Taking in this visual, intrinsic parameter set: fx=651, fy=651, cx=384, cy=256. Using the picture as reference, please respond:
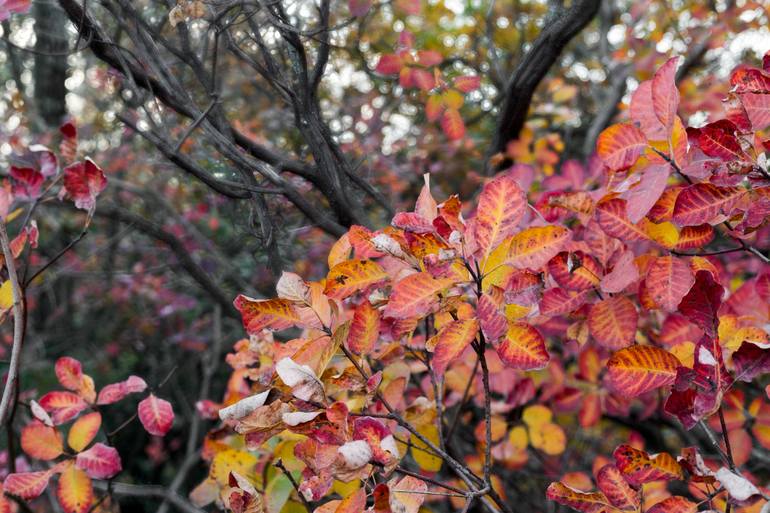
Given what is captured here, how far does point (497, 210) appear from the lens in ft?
2.52

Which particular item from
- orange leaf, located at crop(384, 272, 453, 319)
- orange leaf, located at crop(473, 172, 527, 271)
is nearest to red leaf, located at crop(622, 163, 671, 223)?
orange leaf, located at crop(473, 172, 527, 271)

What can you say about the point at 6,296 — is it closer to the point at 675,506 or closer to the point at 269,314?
the point at 269,314

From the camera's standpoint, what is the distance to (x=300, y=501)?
3.50 ft

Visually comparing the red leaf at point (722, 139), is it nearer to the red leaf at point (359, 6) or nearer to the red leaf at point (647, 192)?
the red leaf at point (647, 192)

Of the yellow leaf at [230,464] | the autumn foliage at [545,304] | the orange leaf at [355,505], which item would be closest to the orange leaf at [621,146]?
the autumn foliage at [545,304]

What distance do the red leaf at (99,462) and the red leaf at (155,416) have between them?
2.7 inches

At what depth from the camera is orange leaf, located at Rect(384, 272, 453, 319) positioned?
75cm

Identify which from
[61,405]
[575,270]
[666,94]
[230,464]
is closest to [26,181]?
[61,405]

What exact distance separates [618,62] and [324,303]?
263cm

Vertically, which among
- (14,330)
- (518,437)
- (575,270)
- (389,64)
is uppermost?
(389,64)

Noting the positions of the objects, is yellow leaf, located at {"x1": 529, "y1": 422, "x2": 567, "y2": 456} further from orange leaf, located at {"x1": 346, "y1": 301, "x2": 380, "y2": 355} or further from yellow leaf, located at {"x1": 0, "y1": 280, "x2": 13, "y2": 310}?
yellow leaf, located at {"x1": 0, "y1": 280, "x2": 13, "y2": 310}

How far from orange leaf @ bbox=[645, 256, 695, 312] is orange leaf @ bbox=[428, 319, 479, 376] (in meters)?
0.26

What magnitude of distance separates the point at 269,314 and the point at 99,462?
19.0 inches

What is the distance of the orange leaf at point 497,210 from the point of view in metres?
0.77
